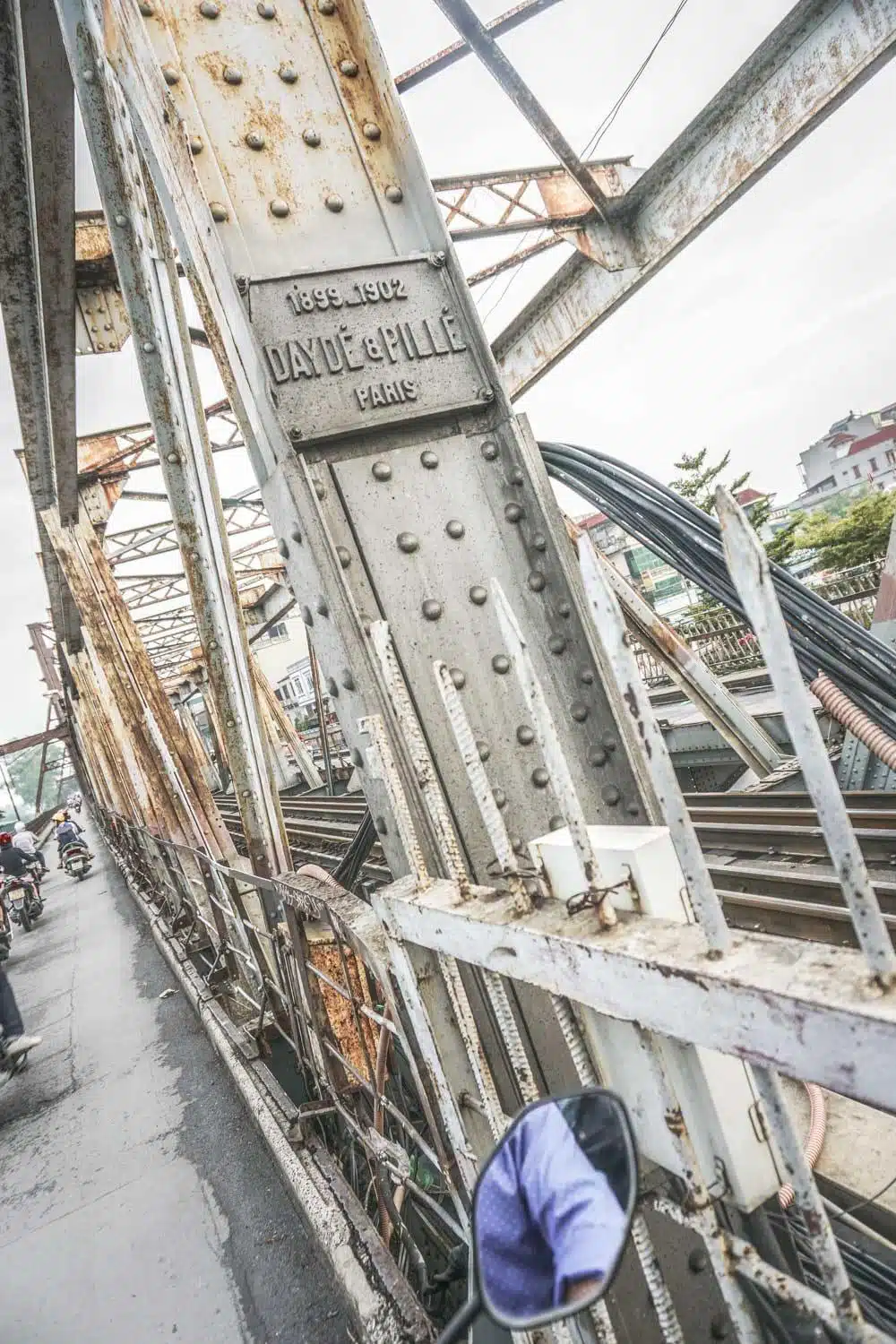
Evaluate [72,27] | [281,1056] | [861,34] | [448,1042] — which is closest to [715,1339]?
[448,1042]

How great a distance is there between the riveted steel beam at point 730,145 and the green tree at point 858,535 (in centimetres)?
2608

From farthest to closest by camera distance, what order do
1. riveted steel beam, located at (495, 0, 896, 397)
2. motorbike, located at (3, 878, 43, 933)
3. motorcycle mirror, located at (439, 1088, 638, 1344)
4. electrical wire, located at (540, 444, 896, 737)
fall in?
motorbike, located at (3, 878, 43, 933) → riveted steel beam, located at (495, 0, 896, 397) → electrical wire, located at (540, 444, 896, 737) → motorcycle mirror, located at (439, 1088, 638, 1344)

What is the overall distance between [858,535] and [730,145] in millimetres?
30637

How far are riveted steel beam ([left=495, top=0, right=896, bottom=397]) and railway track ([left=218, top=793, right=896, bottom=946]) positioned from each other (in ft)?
16.9

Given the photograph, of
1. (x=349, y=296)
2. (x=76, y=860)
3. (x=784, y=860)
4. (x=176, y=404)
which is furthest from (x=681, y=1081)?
(x=76, y=860)

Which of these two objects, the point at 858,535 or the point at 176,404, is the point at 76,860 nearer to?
the point at 176,404

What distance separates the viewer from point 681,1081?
1.04 meters

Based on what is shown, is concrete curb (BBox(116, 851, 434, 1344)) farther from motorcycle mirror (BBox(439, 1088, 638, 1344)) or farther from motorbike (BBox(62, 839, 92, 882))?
motorbike (BBox(62, 839, 92, 882))

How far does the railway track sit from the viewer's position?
206 inches

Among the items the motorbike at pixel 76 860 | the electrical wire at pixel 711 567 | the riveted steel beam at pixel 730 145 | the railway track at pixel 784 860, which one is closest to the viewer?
the electrical wire at pixel 711 567

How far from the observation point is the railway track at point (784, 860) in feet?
17.1

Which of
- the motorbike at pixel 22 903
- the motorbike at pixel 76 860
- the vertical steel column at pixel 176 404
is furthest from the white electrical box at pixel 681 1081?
the motorbike at pixel 76 860

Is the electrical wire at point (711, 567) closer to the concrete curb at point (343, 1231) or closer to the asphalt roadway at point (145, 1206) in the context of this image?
the concrete curb at point (343, 1231)

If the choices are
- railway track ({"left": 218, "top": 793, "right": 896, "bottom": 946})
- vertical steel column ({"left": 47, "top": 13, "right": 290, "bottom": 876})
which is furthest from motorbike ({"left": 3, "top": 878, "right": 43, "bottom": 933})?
vertical steel column ({"left": 47, "top": 13, "right": 290, "bottom": 876})
